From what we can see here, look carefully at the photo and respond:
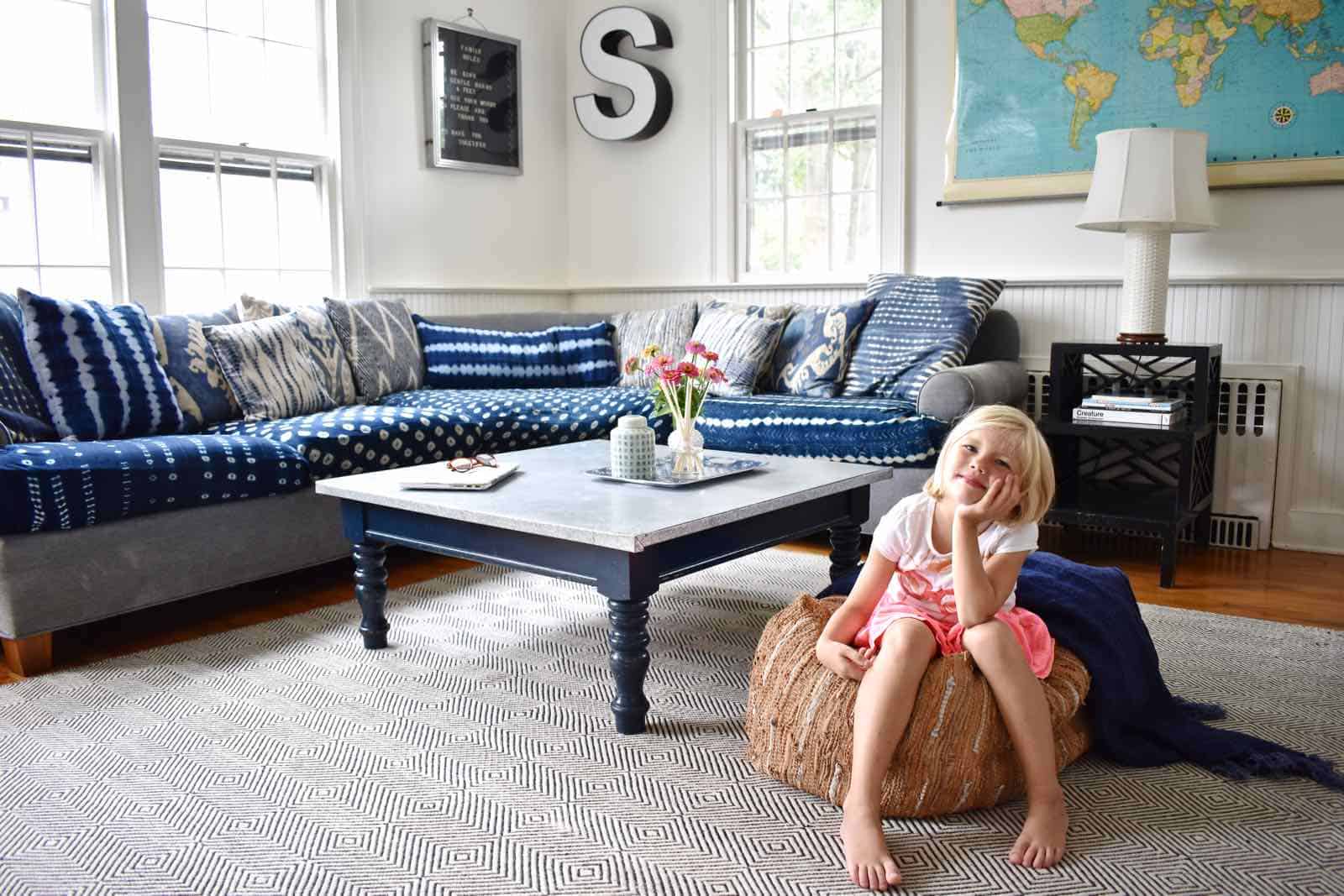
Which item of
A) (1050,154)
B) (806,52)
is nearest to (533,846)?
(1050,154)

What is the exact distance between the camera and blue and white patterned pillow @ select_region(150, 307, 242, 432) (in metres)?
3.64

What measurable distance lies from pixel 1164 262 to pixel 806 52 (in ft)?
6.41

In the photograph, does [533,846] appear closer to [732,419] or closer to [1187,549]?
[732,419]

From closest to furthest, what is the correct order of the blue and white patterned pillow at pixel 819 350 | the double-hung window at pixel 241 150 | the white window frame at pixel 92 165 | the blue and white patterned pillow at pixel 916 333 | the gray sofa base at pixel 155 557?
the gray sofa base at pixel 155 557, the white window frame at pixel 92 165, the blue and white patterned pillow at pixel 916 333, the double-hung window at pixel 241 150, the blue and white patterned pillow at pixel 819 350

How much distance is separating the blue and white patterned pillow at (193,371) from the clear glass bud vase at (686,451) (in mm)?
1773

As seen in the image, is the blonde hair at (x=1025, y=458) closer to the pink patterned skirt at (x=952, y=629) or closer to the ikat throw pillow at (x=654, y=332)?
the pink patterned skirt at (x=952, y=629)

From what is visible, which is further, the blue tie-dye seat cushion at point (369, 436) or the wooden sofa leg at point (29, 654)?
the blue tie-dye seat cushion at point (369, 436)

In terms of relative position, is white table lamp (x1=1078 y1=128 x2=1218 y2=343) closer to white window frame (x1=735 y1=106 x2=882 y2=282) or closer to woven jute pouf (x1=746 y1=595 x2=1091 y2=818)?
white window frame (x1=735 y1=106 x2=882 y2=282)

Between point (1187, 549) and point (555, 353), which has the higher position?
point (555, 353)

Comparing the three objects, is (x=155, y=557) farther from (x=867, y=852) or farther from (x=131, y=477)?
(x=867, y=852)

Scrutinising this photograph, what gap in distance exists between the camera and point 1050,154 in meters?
4.16

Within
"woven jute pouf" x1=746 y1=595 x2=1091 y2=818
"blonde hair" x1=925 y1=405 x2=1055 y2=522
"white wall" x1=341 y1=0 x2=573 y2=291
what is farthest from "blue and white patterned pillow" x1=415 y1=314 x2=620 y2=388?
"blonde hair" x1=925 y1=405 x2=1055 y2=522

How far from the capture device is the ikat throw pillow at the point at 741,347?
170 inches

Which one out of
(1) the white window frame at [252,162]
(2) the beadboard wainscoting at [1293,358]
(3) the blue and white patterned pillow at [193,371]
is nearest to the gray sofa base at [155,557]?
(3) the blue and white patterned pillow at [193,371]
